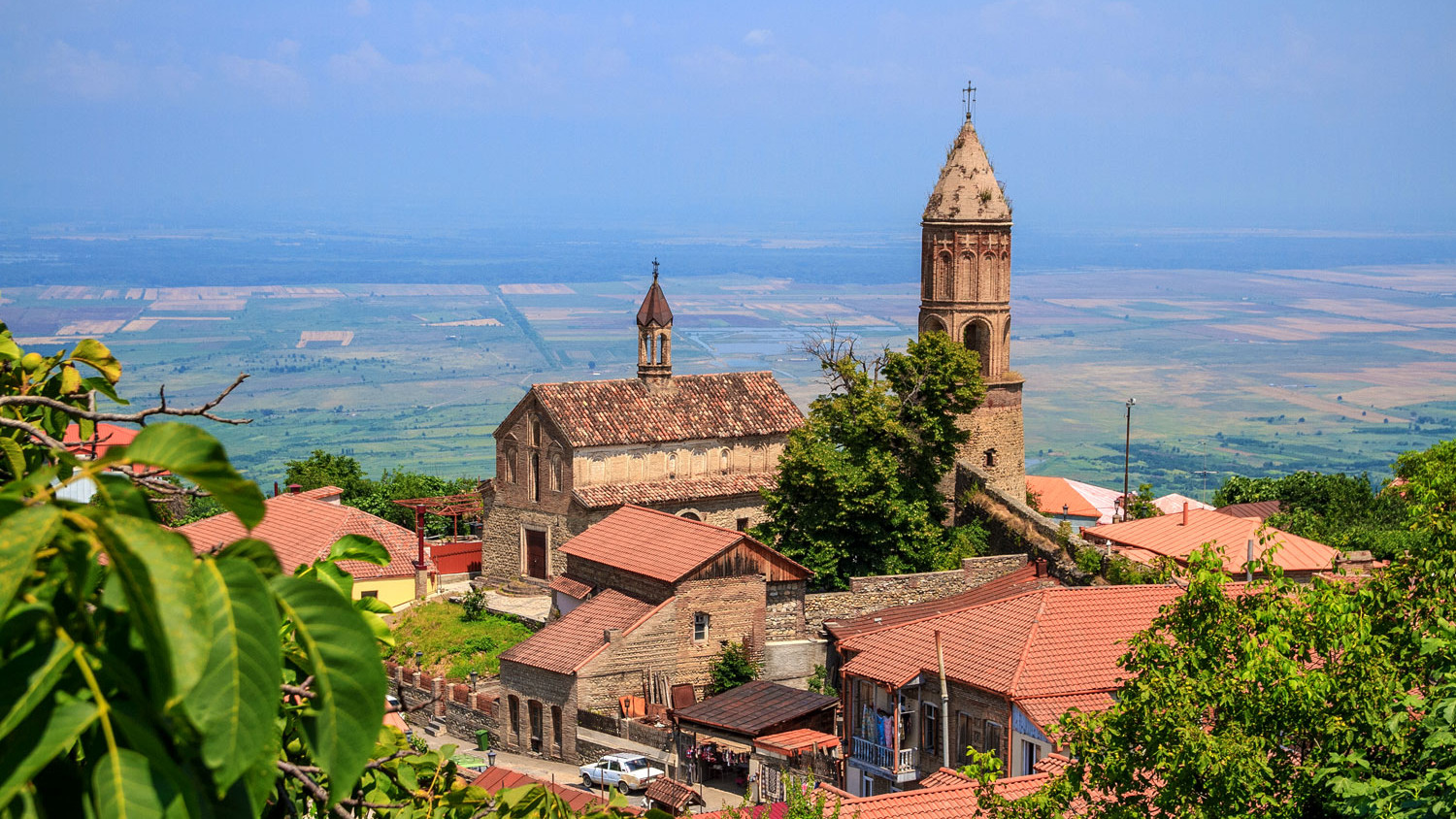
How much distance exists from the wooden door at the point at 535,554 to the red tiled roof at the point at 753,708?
10686 millimetres

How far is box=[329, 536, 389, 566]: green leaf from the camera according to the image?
6578mm

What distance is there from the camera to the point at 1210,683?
14.9 m

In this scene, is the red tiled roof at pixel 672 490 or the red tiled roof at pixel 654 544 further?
the red tiled roof at pixel 672 490

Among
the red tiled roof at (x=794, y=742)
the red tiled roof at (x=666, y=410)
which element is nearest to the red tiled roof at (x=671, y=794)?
the red tiled roof at (x=794, y=742)

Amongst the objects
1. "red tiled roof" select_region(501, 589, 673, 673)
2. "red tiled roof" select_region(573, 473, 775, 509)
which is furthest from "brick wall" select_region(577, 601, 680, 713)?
"red tiled roof" select_region(573, 473, 775, 509)

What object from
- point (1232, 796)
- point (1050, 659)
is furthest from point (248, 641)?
point (1050, 659)

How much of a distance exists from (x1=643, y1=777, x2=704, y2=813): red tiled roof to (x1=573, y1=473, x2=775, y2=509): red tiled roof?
1363 centimetres

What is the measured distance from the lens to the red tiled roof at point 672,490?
42031 mm

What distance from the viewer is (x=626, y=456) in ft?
140

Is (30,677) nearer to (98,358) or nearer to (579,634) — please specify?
(98,358)

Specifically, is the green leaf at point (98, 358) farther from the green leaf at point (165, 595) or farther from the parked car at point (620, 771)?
the parked car at point (620, 771)

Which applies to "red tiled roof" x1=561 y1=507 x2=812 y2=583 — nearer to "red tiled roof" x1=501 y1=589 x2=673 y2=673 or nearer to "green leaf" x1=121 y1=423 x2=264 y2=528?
"red tiled roof" x1=501 y1=589 x2=673 y2=673

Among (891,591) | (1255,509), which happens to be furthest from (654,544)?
(1255,509)

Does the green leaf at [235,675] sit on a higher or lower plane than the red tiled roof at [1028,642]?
higher
